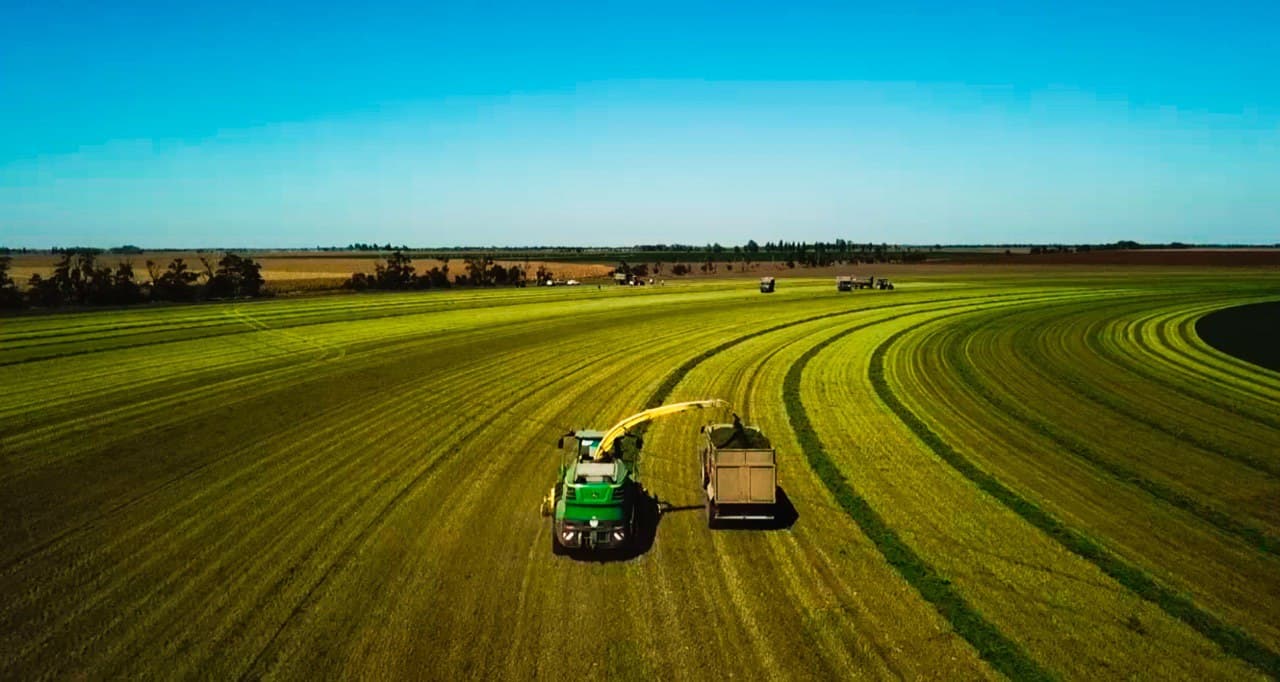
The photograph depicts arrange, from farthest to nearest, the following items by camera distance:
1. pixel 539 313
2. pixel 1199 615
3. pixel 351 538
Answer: pixel 539 313 < pixel 351 538 < pixel 1199 615

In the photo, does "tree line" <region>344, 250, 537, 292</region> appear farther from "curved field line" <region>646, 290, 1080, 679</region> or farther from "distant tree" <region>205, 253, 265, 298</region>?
"curved field line" <region>646, 290, 1080, 679</region>

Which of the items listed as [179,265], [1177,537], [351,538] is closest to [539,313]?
[179,265]

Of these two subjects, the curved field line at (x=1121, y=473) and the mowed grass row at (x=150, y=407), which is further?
the mowed grass row at (x=150, y=407)

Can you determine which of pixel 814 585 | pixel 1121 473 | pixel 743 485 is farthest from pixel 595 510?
pixel 1121 473

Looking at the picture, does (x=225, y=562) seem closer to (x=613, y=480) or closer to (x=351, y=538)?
(x=351, y=538)

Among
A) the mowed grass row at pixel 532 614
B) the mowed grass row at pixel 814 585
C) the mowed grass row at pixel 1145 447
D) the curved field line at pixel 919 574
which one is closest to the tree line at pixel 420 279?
the mowed grass row at pixel 1145 447

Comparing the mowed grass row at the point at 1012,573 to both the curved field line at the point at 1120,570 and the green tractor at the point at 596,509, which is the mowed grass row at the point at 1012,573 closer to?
the curved field line at the point at 1120,570
